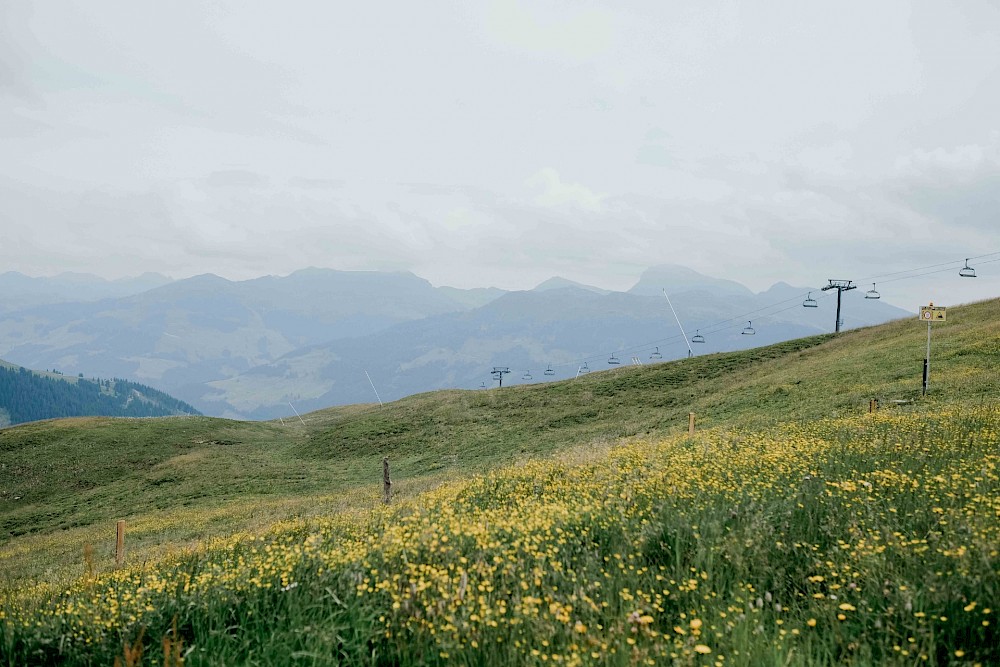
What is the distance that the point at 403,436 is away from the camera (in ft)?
197

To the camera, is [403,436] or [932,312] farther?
[403,436]

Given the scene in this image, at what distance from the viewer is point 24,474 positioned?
5575 centimetres

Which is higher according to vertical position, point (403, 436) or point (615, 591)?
point (615, 591)

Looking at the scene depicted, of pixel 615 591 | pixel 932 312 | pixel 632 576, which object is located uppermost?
pixel 932 312

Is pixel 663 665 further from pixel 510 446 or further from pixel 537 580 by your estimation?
pixel 510 446

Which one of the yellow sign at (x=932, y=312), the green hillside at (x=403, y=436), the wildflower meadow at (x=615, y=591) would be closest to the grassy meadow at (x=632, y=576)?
the wildflower meadow at (x=615, y=591)

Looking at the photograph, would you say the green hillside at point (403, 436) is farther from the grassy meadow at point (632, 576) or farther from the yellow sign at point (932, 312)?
the grassy meadow at point (632, 576)

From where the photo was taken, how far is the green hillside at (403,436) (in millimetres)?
30266

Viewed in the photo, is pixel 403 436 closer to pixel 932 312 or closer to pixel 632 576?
pixel 932 312

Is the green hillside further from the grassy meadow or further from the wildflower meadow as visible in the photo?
the wildflower meadow

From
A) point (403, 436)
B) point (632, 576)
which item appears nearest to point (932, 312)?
point (632, 576)

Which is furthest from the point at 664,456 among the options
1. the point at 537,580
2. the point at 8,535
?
the point at 8,535

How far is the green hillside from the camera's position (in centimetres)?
3027

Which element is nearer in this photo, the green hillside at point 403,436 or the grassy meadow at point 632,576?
the grassy meadow at point 632,576
